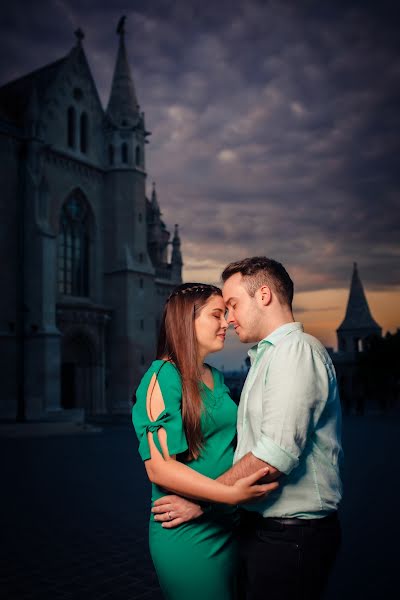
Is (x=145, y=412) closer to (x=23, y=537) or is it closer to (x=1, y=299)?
(x=23, y=537)

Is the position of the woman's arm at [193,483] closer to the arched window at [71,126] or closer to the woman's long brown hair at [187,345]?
the woman's long brown hair at [187,345]

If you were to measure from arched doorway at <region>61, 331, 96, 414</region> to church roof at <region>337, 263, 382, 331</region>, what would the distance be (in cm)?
3482

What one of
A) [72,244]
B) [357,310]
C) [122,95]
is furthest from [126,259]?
[357,310]

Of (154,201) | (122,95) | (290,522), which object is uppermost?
(122,95)

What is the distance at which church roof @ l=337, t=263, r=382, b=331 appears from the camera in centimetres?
5916

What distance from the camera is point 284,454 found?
2002 mm

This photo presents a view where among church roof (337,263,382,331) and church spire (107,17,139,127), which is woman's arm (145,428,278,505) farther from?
church roof (337,263,382,331)

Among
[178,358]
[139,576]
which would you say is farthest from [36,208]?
[178,358]

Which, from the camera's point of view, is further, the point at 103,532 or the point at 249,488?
the point at 103,532

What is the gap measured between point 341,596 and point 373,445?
39.2 feet

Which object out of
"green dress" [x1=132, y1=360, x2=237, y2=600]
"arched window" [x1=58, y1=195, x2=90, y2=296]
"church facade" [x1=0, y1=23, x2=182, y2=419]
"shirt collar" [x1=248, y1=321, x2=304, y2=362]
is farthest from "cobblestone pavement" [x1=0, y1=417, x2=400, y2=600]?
"arched window" [x1=58, y1=195, x2=90, y2=296]

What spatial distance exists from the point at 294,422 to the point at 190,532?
0.69m

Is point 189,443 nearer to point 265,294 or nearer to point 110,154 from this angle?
point 265,294

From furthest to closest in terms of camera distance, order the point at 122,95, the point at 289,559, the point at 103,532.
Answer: the point at 122,95 < the point at 103,532 < the point at 289,559
